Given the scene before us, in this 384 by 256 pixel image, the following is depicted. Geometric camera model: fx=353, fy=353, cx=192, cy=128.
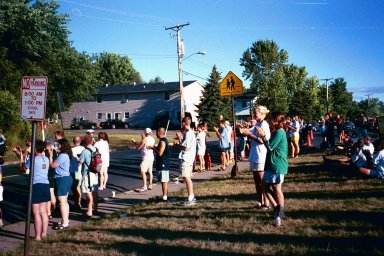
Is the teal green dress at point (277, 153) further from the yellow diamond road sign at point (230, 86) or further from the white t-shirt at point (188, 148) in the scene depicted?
the yellow diamond road sign at point (230, 86)

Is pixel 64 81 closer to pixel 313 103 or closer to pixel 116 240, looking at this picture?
pixel 116 240

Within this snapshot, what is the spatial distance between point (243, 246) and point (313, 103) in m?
71.0

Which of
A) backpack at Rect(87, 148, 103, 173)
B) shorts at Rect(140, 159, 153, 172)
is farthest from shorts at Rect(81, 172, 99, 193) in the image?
shorts at Rect(140, 159, 153, 172)

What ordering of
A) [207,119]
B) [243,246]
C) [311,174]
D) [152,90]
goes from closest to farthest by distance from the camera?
[243,246]
[311,174]
[207,119]
[152,90]

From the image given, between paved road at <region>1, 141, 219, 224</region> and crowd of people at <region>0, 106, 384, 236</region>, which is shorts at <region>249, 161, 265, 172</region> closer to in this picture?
crowd of people at <region>0, 106, 384, 236</region>

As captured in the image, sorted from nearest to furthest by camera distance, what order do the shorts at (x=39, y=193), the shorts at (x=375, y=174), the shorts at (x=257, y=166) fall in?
the shorts at (x=39, y=193) < the shorts at (x=257, y=166) < the shorts at (x=375, y=174)

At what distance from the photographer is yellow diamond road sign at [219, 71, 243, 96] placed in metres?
12.1

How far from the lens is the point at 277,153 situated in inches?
245

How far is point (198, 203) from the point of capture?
8273mm

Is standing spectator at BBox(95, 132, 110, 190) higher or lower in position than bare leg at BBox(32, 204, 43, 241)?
higher

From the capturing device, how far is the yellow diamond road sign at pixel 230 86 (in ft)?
39.8

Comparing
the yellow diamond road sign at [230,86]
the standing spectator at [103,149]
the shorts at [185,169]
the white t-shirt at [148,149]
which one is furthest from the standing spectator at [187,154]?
the yellow diamond road sign at [230,86]

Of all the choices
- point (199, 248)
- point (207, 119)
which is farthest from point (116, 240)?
point (207, 119)

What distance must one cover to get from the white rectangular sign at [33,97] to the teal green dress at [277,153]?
369 centimetres
